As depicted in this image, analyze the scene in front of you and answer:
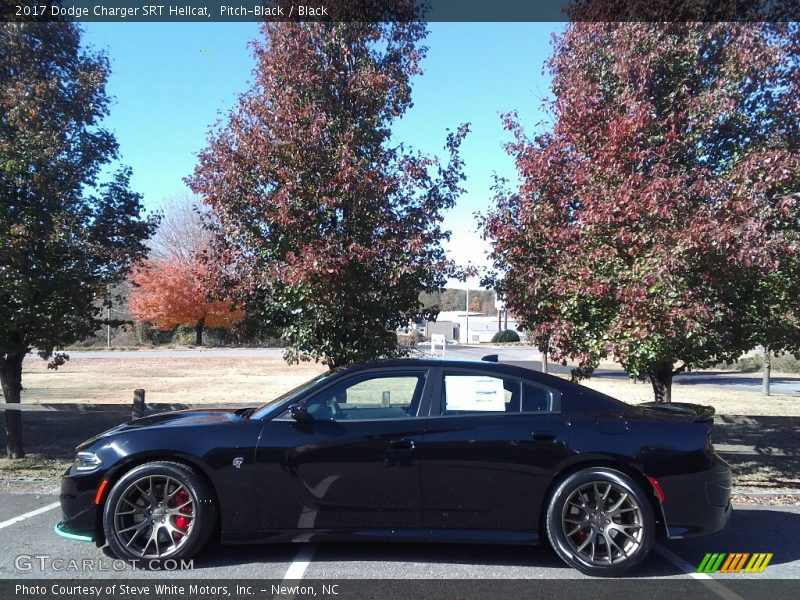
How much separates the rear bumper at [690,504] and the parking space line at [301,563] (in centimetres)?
258

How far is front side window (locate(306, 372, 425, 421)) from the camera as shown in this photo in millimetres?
4691

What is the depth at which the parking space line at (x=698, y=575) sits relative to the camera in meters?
4.12

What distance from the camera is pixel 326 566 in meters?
4.49

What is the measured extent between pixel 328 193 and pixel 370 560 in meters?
3.97

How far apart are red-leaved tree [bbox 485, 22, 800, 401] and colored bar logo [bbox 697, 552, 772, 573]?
2.13 meters

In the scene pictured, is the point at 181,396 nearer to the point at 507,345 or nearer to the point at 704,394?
the point at 704,394

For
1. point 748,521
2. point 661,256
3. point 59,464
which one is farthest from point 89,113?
point 748,521

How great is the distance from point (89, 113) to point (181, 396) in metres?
9.30

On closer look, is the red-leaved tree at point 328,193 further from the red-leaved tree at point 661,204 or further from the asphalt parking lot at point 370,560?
the asphalt parking lot at point 370,560

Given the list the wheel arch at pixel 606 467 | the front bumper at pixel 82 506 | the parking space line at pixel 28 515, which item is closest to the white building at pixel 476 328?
the parking space line at pixel 28 515

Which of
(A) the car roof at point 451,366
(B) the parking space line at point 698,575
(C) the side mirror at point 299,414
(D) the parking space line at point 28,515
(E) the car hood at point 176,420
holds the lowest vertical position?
(B) the parking space line at point 698,575

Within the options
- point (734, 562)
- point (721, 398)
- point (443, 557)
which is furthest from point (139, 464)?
point (721, 398)

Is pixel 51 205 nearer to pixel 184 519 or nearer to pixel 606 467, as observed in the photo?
pixel 184 519

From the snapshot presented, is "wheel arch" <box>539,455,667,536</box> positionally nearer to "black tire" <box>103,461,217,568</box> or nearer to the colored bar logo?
the colored bar logo
